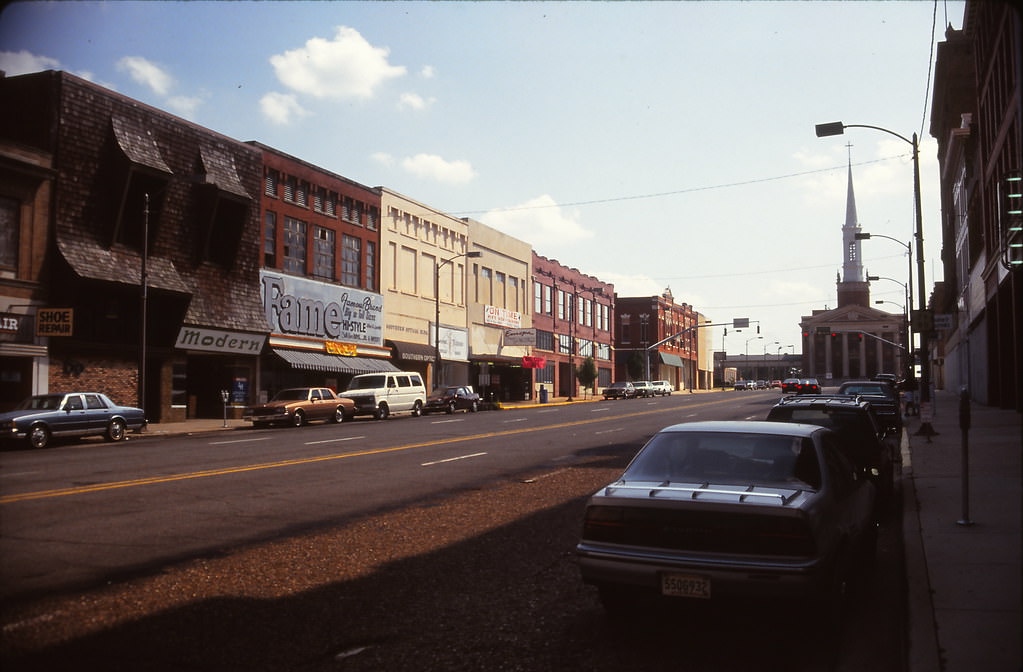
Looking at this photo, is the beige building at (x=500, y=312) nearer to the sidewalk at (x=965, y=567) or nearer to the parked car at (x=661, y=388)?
the parked car at (x=661, y=388)

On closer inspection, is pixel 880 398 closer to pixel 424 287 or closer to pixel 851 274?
pixel 424 287

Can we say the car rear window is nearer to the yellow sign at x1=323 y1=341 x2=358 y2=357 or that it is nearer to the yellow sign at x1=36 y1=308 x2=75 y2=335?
the yellow sign at x1=36 y1=308 x2=75 y2=335

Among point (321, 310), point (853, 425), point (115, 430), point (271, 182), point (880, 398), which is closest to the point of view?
point (853, 425)

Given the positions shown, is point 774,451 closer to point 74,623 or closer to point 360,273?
point 74,623

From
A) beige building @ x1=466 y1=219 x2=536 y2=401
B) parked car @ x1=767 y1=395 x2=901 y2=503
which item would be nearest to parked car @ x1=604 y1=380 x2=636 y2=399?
beige building @ x1=466 y1=219 x2=536 y2=401

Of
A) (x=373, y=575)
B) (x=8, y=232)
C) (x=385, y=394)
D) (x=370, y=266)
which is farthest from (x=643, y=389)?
(x=373, y=575)

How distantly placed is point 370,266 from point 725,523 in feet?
146

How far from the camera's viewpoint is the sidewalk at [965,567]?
3629 mm

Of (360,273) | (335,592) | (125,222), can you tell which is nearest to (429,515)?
(335,592)

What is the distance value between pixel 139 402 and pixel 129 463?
13.5 m

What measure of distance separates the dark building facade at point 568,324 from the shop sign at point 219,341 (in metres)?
33.8

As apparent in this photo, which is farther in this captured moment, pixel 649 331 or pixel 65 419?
pixel 649 331

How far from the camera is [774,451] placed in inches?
262

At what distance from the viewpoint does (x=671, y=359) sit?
115 meters
